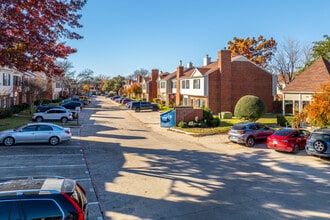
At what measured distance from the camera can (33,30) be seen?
15938 mm

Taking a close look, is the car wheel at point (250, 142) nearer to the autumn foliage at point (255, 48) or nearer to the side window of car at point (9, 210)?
the side window of car at point (9, 210)

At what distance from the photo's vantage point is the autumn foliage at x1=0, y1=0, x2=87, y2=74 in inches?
594

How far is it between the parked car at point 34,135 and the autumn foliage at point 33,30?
377 centimetres

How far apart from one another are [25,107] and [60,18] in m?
30.8

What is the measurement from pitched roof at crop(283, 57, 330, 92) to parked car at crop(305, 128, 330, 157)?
1522 centimetres

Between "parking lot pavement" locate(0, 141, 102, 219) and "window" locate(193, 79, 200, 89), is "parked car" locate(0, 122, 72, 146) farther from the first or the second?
"window" locate(193, 79, 200, 89)

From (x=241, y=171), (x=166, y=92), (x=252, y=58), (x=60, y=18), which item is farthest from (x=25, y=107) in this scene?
(x=252, y=58)

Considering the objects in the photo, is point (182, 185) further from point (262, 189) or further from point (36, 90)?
point (36, 90)

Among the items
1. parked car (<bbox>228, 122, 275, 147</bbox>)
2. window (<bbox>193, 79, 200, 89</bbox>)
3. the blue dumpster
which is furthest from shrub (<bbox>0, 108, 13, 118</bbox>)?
parked car (<bbox>228, 122, 275, 147</bbox>)

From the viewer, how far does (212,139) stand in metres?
22.7

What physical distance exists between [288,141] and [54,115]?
2392 centimetres

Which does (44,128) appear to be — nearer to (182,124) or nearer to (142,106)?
(182,124)

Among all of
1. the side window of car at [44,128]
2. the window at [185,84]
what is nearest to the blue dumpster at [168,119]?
the side window of car at [44,128]

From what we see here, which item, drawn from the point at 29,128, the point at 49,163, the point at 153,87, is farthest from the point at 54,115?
the point at 153,87
